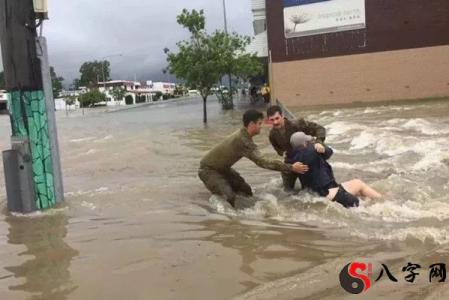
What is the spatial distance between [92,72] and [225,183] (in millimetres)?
137110

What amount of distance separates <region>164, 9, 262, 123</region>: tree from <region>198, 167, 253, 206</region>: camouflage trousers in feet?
65.1

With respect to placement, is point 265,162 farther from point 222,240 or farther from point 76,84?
point 76,84

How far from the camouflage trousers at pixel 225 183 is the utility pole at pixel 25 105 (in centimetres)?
221

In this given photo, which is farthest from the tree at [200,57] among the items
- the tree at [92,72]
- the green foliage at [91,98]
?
the tree at [92,72]

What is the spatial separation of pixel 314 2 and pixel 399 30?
19.7 feet

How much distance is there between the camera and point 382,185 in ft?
26.8

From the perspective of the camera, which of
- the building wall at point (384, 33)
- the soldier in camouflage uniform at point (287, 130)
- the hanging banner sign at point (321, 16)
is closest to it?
the soldier in camouflage uniform at point (287, 130)

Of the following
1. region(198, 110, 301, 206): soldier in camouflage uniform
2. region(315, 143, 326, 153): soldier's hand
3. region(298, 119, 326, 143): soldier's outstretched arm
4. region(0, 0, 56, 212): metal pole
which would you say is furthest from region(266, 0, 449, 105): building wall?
region(0, 0, 56, 212): metal pole

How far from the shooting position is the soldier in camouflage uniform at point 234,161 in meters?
6.75

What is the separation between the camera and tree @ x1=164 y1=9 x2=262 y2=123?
2720 centimetres

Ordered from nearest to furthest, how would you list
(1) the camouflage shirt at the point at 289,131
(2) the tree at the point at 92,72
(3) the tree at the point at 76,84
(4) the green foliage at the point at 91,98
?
(1) the camouflage shirt at the point at 289,131 < (4) the green foliage at the point at 91,98 < (2) the tree at the point at 92,72 < (3) the tree at the point at 76,84

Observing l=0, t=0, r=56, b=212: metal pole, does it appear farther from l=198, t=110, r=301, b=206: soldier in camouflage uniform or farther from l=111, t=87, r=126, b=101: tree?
l=111, t=87, r=126, b=101: tree

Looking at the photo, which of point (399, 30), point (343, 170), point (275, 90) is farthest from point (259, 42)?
point (343, 170)

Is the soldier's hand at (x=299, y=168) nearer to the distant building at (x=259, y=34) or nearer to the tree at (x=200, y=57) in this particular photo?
the tree at (x=200, y=57)
